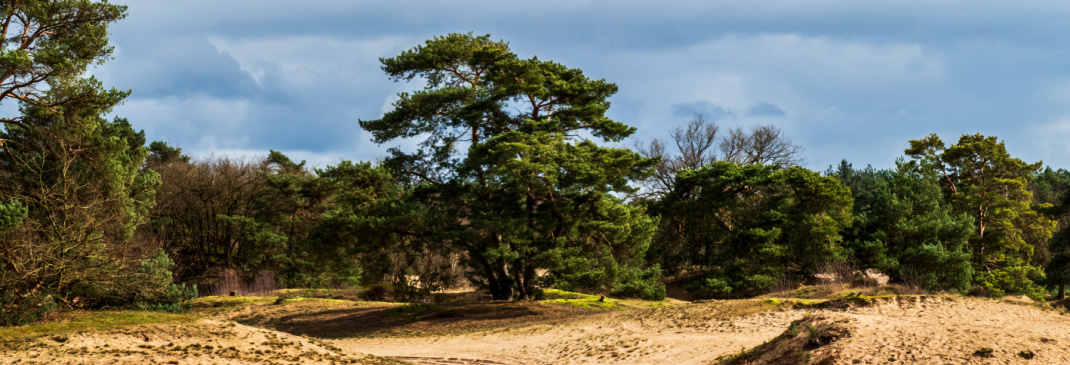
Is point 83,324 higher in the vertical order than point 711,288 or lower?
higher

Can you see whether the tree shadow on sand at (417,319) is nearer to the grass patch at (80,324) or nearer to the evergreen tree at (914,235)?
the grass patch at (80,324)

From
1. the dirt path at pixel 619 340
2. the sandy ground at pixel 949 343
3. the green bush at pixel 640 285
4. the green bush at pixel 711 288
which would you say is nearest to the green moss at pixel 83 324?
the dirt path at pixel 619 340

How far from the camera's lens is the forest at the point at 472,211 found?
18.4 meters

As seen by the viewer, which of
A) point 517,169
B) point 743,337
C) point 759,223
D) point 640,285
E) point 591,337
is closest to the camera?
point 743,337

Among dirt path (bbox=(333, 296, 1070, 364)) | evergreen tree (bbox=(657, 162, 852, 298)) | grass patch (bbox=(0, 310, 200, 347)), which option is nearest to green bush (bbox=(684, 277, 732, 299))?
evergreen tree (bbox=(657, 162, 852, 298))

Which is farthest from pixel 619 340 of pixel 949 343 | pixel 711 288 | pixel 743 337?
pixel 711 288

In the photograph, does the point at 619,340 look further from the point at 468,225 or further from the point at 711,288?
the point at 711,288

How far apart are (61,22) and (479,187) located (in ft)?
47.8

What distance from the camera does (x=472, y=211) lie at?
2048 cm

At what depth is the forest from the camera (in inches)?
723

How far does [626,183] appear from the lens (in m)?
20.3

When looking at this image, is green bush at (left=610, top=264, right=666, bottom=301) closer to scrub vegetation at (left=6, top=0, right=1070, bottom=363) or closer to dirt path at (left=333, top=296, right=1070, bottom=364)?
scrub vegetation at (left=6, top=0, right=1070, bottom=363)

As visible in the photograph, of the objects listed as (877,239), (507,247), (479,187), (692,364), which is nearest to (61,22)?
(479,187)

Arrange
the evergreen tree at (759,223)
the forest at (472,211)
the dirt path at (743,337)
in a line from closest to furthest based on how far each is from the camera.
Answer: the dirt path at (743,337) → the forest at (472,211) → the evergreen tree at (759,223)
